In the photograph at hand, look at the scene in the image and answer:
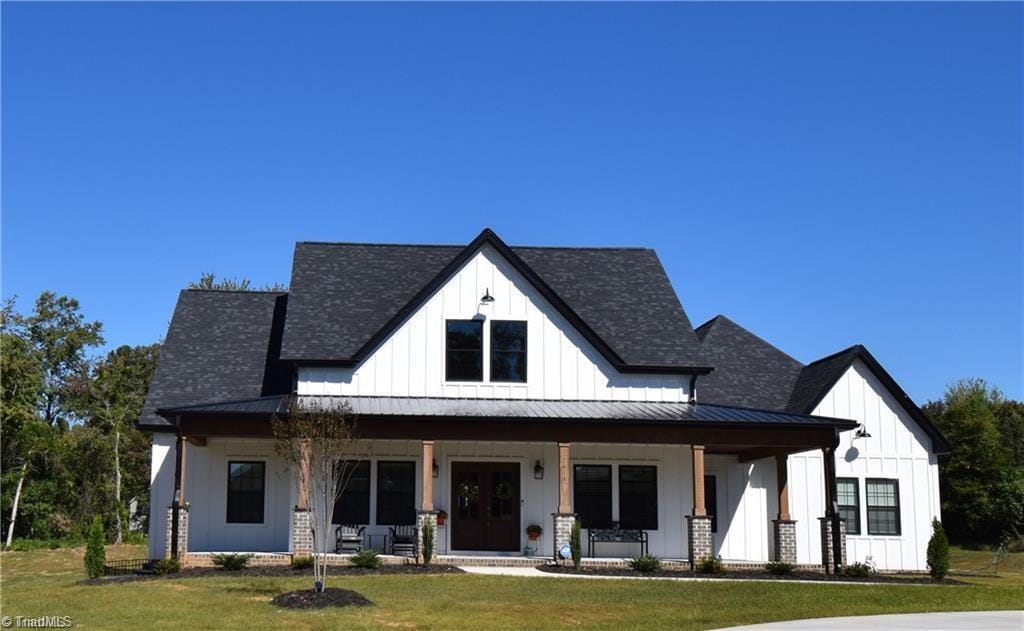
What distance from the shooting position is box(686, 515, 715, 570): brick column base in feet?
77.3

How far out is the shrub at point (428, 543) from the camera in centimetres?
2267

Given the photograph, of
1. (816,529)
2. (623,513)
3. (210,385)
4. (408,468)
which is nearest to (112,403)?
(210,385)

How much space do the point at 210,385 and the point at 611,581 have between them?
1219 cm

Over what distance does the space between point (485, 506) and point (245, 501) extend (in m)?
5.88

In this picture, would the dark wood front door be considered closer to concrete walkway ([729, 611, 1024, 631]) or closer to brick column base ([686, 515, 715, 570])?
brick column base ([686, 515, 715, 570])

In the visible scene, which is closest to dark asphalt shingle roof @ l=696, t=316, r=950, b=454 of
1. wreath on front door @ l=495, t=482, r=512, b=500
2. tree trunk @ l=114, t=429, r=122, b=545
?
wreath on front door @ l=495, t=482, r=512, b=500

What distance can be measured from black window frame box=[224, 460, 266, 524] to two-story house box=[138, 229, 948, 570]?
0.05 m

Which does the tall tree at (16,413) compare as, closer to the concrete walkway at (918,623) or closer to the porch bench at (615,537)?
the porch bench at (615,537)

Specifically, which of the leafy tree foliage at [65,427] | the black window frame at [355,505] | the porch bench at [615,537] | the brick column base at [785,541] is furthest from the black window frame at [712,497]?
the leafy tree foliage at [65,427]

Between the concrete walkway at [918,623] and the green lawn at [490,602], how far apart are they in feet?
2.80

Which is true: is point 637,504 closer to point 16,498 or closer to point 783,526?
point 783,526

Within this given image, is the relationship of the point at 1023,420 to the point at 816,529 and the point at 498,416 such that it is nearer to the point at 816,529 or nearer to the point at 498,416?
the point at 816,529

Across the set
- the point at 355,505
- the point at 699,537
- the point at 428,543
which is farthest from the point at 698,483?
the point at 355,505

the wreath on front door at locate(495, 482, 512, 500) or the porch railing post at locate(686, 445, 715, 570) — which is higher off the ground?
the wreath on front door at locate(495, 482, 512, 500)
